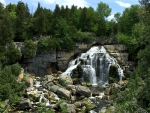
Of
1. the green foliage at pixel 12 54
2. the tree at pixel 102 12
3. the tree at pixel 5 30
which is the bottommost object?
the green foliage at pixel 12 54

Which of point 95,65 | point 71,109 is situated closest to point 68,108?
point 71,109

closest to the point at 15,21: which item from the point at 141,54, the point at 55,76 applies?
the point at 55,76

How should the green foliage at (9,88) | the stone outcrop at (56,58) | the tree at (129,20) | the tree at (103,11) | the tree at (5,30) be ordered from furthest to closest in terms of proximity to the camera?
the tree at (103,11), the tree at (129,20), the stone outcrop at (56,58), the tree at (5,30), the green foliage at (9,88)

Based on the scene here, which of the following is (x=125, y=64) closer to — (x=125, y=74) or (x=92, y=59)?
(x=125, y=74)

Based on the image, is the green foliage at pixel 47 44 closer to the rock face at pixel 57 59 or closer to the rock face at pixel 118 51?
the rock face at pixel 57 59

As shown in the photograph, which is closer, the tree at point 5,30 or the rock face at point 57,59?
the tree at point 5,30

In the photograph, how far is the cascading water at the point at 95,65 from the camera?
38469mm

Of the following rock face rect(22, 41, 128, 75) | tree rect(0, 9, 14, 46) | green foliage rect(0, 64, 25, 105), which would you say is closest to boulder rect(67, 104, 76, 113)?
green foliage rect(0, 64, 25, 105)

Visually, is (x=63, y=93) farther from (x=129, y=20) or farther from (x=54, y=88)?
(x=129, y=20)

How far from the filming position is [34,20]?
4416 centimetres

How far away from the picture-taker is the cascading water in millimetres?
38469

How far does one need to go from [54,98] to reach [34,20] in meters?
19.9

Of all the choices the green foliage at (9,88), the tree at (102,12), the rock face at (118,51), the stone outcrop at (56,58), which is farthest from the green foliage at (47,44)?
the tree at (102,12)

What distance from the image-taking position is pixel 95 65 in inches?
1567
